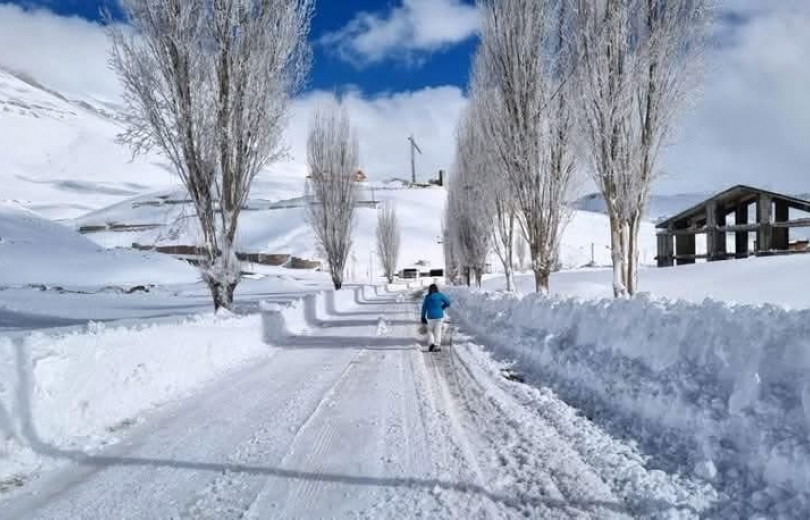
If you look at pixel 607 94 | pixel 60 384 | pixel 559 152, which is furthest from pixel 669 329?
pixel 559 152

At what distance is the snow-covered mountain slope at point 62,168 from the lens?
144875 mm

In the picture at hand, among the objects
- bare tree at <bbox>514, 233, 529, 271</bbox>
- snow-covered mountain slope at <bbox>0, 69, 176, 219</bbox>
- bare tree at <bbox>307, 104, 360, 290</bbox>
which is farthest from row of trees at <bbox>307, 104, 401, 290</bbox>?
snow-covered mountain slope at <bbox>0, 69, 176, 219</bbox>

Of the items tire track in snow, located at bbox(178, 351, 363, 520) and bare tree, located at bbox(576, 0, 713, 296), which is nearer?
tire track in snow, located at bbox(178, 351, 363, 520)

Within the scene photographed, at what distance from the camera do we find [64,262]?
35.2 metres

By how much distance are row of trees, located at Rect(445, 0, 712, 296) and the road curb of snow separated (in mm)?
10652

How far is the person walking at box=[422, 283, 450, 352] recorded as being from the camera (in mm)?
11742

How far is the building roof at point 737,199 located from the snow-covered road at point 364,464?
83.6 feet

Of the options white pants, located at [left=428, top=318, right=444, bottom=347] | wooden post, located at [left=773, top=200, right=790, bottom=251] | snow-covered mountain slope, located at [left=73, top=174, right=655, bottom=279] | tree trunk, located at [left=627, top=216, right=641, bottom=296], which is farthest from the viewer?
snow-covered mountain slope, located at [left=73, top=174, right=655, bottom=279]

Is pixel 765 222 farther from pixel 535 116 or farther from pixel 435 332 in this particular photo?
pixel 435 332

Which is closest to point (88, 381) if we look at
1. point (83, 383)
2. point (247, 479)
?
point (83, 383)

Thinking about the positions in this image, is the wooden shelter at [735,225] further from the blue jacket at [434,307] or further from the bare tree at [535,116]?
the blue jacket at [434,307]

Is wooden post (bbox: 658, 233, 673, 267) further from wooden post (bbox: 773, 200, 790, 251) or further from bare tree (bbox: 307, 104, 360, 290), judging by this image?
bare tree (bbox: 307, 104, 360, 290)

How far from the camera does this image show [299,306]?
60.9ft

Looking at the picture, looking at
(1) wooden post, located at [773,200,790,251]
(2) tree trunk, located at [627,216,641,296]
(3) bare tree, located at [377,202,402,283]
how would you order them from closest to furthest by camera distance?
(2) tree trunk, located at [627,216,641,296] → (1) wooden post, located at [773,200,790,251] → (3) bare tree, located at [377,202,402,283]
